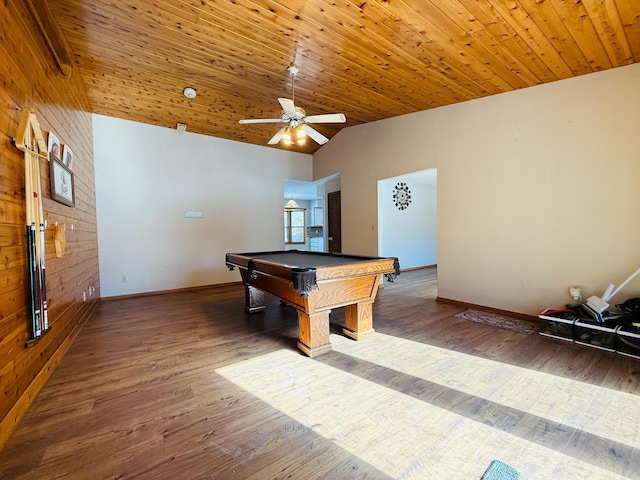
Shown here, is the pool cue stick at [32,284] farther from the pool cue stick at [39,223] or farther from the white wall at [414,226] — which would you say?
the white wall at [414,226]

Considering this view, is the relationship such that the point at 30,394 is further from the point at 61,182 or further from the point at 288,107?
the point at 288,107

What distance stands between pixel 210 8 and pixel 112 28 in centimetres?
116

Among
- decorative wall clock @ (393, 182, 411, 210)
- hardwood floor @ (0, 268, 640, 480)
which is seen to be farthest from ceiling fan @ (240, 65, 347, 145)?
decorative wall clock @ (393, 182, 411, 210)

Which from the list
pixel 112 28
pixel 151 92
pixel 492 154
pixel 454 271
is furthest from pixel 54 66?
pixel 454 271

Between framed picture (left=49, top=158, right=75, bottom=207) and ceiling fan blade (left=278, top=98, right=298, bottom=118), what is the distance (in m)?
2.15

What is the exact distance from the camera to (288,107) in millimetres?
2891

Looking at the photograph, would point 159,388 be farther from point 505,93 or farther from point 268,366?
point 505,93

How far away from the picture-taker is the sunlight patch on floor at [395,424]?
1343 mm

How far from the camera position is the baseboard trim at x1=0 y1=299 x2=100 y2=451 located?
1560 millimetres

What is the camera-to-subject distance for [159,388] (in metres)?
2.05

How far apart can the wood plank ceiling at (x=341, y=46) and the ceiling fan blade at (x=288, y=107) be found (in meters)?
0.71

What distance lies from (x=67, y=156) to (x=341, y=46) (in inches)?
126

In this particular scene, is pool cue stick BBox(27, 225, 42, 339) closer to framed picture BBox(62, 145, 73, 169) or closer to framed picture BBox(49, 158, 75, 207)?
framed picture BBox(49, 158, 75, 207)

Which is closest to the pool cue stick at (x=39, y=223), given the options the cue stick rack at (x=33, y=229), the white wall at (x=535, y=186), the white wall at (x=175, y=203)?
the cue stick rack at (x=33, y=229)
